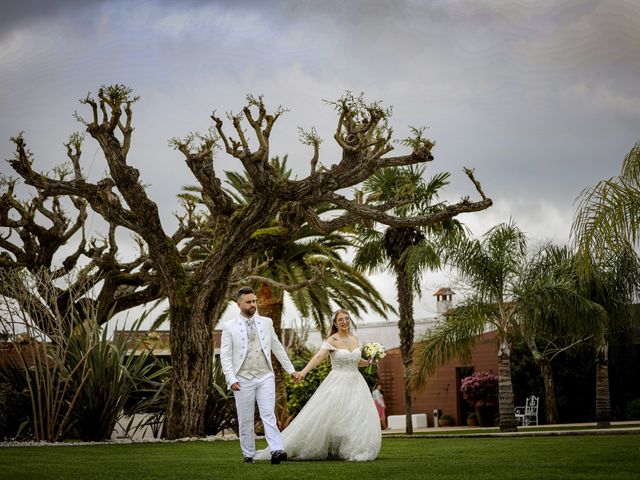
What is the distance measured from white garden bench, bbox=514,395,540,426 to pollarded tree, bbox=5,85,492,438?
49.2 feet

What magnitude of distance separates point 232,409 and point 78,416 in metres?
3.71

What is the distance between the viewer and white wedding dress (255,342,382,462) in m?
11.2

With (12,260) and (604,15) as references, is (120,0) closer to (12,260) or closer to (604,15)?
(12,260)

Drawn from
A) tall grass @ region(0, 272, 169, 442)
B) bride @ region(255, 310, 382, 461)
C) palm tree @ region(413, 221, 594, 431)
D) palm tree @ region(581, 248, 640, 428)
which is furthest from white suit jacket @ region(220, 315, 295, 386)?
palm tree @ region(581, 248, 640, 428)

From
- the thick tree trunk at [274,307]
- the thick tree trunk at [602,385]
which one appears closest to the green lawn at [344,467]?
the thick tree trunk at [602,385]

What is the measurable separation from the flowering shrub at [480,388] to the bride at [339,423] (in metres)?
22.7

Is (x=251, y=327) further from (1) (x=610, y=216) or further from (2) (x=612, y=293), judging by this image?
(2) (x=612, y=293)

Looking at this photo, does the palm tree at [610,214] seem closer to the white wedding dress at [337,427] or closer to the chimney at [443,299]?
the white wedding dress at [337,427]

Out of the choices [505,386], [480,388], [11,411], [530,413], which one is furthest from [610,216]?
[480,388]

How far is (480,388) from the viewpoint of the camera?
3397cm

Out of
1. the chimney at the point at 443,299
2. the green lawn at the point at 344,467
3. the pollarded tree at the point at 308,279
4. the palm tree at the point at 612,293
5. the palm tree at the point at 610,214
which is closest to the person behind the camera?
the green lawn at the point at 344,467

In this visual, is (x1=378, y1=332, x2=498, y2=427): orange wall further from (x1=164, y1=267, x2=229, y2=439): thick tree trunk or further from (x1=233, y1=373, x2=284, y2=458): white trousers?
(x1=233, y1=373, x2=284, y2=458): white trousers

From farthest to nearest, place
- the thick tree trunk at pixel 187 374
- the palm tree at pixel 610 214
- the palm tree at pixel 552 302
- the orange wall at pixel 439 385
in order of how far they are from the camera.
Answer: the orange wall at pixel 439 385, the palm tree at pixel 552 302, the thick tree trunk at pixel 187 374, the palm tree at pixel 610 214

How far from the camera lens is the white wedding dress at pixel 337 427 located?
11.2 metres
